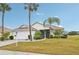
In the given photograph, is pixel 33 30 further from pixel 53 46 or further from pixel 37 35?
pixel 53 46

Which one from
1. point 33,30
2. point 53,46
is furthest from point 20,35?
point 53,46

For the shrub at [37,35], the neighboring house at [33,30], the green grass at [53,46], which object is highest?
the neighboring house at [33,30]

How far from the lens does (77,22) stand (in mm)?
4797

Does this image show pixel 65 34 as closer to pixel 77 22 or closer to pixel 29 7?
pixel 77 22

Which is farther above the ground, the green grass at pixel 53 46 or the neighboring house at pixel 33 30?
the neighboring house at pixel 33 30

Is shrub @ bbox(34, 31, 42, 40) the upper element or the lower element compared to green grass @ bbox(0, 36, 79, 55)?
upper

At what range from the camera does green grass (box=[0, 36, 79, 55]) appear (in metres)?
4.80

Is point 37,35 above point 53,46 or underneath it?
above

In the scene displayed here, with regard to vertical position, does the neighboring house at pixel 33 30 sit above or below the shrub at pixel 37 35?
above

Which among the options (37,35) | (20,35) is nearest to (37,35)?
(37,35)

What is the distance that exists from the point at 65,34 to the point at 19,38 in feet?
1.74

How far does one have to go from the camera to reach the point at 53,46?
4.83 m

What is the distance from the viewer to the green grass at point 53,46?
4797mm

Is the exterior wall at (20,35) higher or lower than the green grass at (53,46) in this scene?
higher
